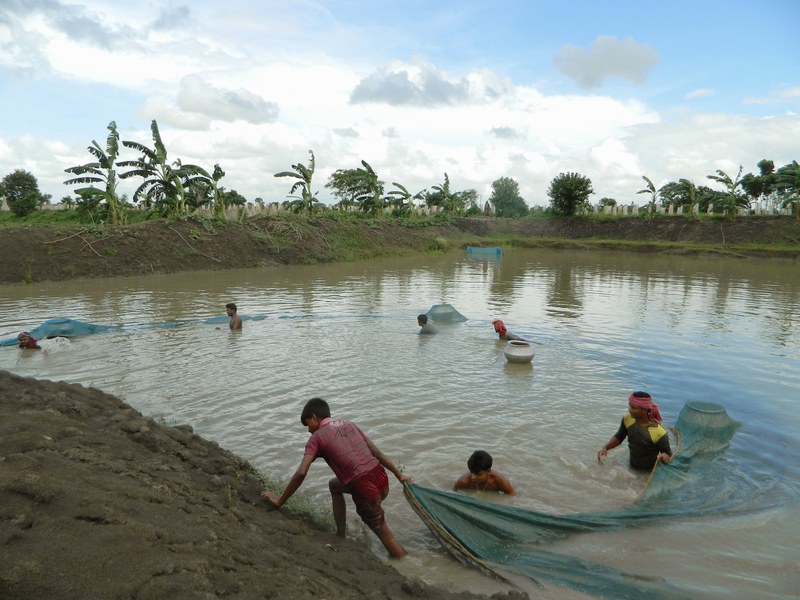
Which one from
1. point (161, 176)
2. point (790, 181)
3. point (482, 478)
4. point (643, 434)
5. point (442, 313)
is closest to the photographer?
point (482, 478)

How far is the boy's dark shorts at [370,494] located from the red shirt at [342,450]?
60 millimetres

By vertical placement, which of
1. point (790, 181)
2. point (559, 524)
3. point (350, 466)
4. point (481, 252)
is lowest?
point (559, 524)

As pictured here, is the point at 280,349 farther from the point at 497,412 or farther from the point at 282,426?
the point at 497,412

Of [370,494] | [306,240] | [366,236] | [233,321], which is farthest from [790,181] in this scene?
[370,494]

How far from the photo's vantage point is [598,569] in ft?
14.0

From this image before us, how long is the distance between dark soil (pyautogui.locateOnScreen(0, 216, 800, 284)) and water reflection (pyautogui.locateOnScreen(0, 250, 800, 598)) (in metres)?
3.96

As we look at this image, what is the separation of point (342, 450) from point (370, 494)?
44cm

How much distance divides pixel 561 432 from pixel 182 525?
5312mm

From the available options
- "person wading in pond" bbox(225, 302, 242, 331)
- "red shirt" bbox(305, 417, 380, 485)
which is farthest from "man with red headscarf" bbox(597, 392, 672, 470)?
"person wading in pond" bbox(225, 302, 242, 331)

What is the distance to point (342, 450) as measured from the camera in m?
4.61

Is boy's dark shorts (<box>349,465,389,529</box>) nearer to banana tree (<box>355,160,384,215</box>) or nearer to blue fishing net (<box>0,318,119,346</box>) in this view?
blue fishing net (<box>0,318,119,346</box>)

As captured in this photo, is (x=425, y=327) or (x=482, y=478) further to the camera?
(x=425, y=327)

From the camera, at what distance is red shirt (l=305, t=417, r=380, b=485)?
4.59 meters

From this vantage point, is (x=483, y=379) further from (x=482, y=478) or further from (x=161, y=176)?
(x=161, y=176)
